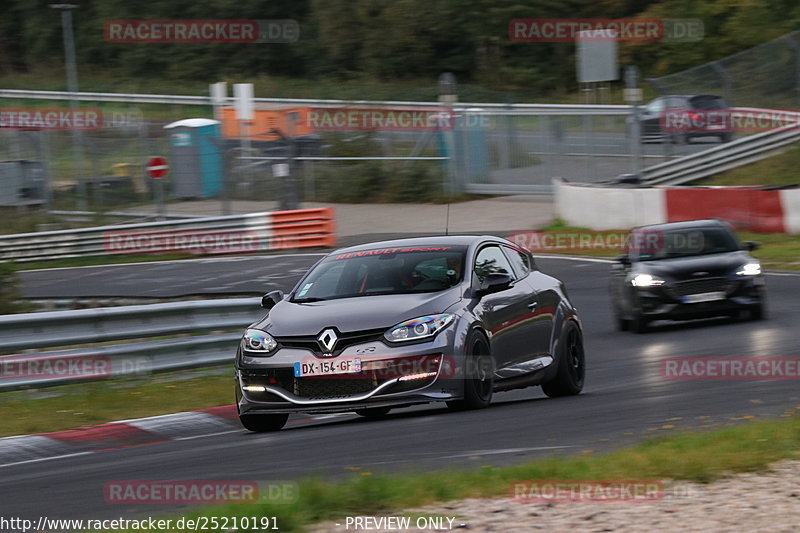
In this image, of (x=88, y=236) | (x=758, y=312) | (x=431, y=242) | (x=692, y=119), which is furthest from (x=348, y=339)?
(x=692, y=119)

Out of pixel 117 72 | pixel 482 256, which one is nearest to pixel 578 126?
pixel 482 256

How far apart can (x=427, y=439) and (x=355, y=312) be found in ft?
4.82

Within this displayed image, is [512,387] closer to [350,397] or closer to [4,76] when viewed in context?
[350,397]

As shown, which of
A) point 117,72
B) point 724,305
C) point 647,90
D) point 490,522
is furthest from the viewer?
point 117,72

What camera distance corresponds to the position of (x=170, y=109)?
55844 millimetres

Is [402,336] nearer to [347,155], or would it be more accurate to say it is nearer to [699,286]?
[699,286]

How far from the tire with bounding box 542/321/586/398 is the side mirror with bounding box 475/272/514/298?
1066 mm

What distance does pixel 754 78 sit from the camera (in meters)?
33.2

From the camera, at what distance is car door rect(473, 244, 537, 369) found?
10422 millimetres

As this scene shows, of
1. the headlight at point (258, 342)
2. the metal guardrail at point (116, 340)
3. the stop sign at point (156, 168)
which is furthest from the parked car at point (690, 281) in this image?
the stop sign at point (156, 168)

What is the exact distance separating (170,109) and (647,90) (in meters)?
18.9

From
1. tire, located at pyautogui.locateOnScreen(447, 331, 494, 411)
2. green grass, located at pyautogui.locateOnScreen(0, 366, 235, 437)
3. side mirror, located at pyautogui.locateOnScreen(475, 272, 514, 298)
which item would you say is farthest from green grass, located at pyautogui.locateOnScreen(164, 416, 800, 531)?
green grass, located at pyautogui.locateOnScreen(0, 366, 235, 437)

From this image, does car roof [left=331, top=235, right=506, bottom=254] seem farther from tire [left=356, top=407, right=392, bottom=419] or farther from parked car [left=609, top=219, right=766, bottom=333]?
parked car [left=609, top=219, right=766, bottom=333]

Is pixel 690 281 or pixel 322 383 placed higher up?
pixel 322 383
